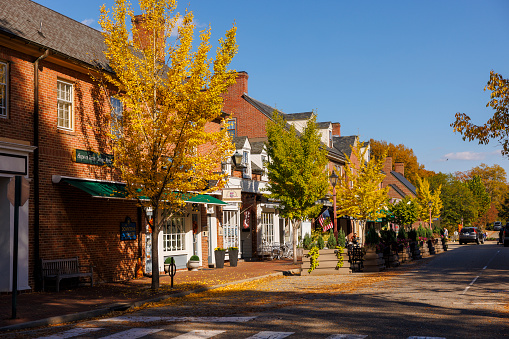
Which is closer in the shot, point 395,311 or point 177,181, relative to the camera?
point 395,311

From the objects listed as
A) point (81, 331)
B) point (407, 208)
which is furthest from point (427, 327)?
point (407, 208)

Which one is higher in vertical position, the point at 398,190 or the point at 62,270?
the point at 398,190

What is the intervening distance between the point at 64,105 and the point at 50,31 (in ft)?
8.62

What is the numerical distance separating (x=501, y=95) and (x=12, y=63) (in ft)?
46.6

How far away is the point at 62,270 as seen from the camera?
53.0 feet

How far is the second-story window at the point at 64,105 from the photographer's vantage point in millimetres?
17141

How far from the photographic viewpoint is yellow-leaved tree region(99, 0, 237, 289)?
1532cm

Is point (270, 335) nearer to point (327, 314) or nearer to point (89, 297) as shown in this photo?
point (327, 314)

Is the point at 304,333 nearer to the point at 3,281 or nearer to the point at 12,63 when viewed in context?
the point at 3,281

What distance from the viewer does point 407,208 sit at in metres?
53.9

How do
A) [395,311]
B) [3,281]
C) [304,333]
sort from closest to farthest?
[304,333] → [395,311] → [3,281]

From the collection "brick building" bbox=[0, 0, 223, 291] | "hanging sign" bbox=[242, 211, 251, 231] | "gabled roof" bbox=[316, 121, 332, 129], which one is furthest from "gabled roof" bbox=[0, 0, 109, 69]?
"gabled roof" bbox=[316, 121, 332, 129]

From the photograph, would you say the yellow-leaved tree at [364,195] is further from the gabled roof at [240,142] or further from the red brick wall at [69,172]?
the red brick wall at [69,172]

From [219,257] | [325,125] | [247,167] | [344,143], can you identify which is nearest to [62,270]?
[219,257]
